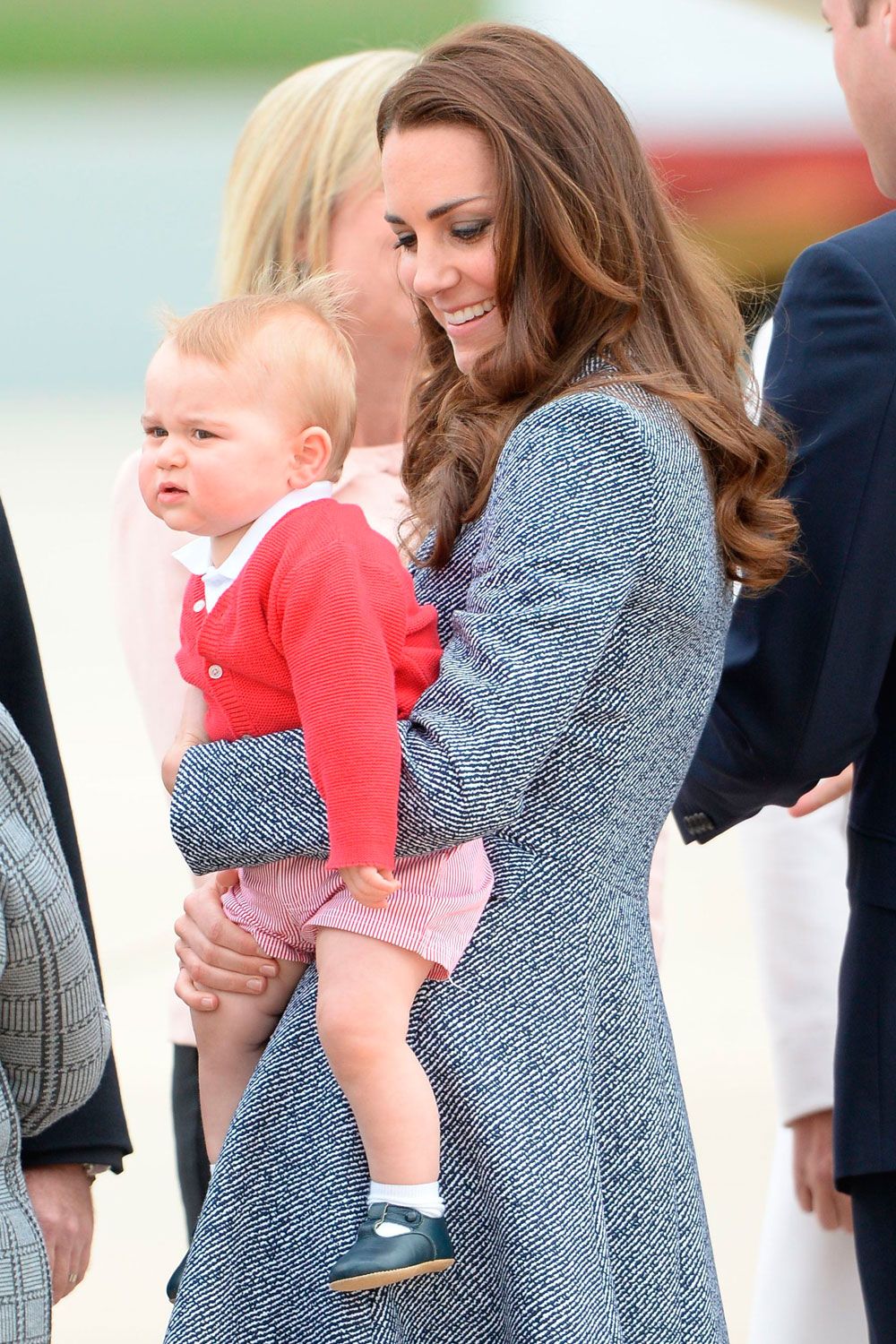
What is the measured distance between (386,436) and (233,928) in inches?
38.8

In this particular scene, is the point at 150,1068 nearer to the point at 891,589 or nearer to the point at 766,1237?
the point at 766,1237

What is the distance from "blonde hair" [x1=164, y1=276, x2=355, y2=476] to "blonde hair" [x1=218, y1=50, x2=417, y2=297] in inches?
26.6

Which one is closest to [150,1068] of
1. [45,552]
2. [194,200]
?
[45,552]

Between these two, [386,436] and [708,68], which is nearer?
[386,436]

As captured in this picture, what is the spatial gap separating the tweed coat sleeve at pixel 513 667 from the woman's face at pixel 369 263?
0.88m

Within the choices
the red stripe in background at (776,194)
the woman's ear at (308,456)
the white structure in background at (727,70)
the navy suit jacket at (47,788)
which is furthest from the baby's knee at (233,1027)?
the white structure in background at (727,70)

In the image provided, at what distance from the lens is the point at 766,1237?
2.34 meters

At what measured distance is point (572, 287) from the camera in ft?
5.08

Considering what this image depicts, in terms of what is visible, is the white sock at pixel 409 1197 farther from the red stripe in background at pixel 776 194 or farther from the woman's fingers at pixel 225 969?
the red stripe in background at pixel 776 194

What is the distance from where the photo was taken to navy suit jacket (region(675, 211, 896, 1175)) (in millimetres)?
1660

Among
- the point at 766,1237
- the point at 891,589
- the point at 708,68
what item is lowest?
the point at 766,1237

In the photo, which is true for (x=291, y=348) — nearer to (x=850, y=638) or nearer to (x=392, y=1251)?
(x=850, y=638)

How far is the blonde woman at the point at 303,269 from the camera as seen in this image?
2.21 metres

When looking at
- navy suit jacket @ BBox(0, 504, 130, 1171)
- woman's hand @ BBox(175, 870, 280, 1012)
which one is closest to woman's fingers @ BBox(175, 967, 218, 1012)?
woman's hand @ BBox(175, 870, 280, 1012)
